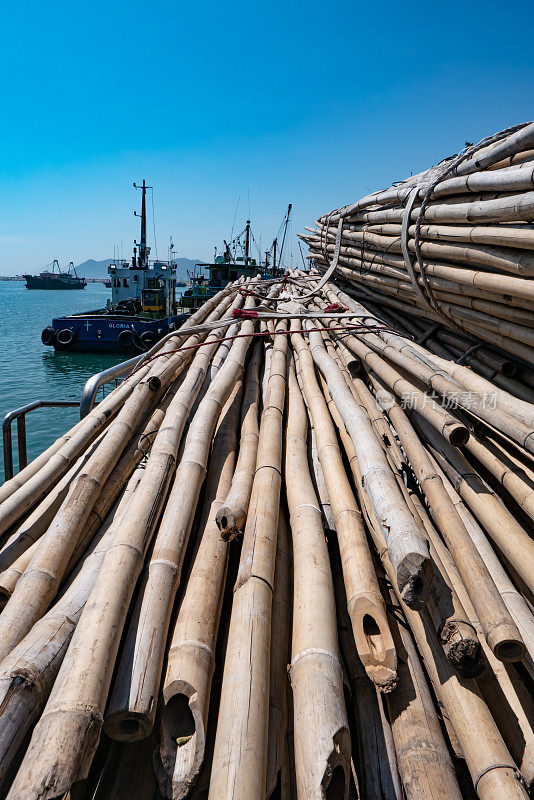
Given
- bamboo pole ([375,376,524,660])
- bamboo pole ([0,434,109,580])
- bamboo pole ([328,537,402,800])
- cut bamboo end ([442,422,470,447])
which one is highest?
cut bamboo end ([442,422,470,447])

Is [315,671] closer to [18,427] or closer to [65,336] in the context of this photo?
[18,427]

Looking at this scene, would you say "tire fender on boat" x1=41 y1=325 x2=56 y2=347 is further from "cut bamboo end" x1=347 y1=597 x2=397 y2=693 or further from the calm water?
"cut bamboo end" x1=347 y1=597 x2=397 y2=693

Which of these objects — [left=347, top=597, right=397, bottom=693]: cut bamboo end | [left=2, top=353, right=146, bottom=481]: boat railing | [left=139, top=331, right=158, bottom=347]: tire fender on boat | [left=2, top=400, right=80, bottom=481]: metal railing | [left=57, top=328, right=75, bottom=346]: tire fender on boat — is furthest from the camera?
[left=57, top=328, right=75, bottom=346]: tire fender on boat

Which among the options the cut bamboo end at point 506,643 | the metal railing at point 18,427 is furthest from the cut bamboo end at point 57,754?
the metal railing at point 18,427

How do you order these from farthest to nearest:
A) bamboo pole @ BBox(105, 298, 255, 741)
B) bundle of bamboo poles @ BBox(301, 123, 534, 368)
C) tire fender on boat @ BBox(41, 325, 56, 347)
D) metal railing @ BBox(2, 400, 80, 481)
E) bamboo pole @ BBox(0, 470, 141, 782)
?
tire fender on boat @ BBox(41, 325, 56, 347) < metal railing @ BBox(2, 400, 80, 481) < bundle of bamboo poles @ BBox(301, 123, 534, 368) < bamboo pole @ BBox(105, 298, 255, 741) < bamboo pole @ BBox(0, 470, 141, 782)

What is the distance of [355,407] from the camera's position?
3.70 metres

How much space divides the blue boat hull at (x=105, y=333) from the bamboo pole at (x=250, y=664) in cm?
2179

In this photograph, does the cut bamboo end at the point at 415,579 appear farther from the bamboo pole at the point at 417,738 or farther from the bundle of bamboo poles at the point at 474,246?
the bundle of bamboo poles at the point at 474,246

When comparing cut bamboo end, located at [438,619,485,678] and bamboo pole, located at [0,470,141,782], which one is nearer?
bamboo pole, located at [0,470,141,782]

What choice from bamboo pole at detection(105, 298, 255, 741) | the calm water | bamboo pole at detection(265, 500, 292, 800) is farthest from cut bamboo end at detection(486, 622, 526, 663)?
the calm water

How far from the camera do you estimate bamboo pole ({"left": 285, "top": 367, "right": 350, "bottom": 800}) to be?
1553mm

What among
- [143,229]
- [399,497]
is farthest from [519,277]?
[143,229]

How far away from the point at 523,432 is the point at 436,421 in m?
0.60

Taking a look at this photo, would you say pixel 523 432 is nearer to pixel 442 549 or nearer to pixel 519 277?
pixel 442 549
